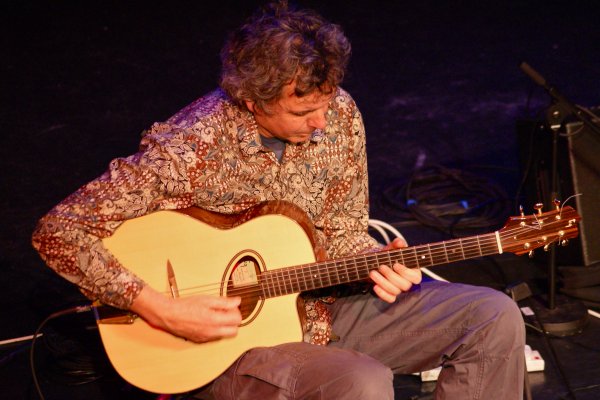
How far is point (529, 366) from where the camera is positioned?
3.21 meters

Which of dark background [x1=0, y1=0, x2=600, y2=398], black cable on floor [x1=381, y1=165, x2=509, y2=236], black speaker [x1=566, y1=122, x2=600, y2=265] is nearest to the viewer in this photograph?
black speaker [x1=566, y1=122, x2=600, y2=265]

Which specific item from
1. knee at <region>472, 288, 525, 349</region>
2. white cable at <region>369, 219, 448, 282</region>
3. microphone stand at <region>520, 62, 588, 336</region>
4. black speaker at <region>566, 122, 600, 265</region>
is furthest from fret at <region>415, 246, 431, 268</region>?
black speaker at <region>566, 122, 600, 265</region>

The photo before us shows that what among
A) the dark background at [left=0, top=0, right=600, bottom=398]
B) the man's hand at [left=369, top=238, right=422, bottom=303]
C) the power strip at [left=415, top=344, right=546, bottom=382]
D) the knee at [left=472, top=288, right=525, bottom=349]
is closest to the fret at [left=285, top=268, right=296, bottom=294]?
the man's hand at [left=369, top=238, right=422, bottom=303]

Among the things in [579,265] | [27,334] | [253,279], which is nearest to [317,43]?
[253,279]

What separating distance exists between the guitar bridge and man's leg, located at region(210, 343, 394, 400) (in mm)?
362

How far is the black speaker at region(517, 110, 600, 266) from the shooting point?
11.8ft

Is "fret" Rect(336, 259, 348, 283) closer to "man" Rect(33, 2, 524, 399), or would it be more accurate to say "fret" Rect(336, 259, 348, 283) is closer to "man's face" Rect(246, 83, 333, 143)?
"man" Rect(33, 2, 524, 399)

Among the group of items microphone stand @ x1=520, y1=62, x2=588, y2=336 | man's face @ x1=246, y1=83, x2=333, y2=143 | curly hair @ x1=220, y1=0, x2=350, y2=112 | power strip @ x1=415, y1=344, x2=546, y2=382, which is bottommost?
power strip @ x1=415, y1=344, x2=546, y2=382

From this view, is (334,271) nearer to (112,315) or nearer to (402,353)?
(402,353)

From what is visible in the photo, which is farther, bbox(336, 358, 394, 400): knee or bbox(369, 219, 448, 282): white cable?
bbox(369, 219, 448, 282): white cable

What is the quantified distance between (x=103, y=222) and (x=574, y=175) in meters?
2.30

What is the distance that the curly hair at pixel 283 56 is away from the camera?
2.49 meters

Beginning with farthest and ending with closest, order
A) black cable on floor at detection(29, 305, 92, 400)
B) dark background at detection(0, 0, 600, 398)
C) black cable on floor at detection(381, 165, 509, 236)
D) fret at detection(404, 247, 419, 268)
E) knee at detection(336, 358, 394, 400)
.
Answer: black cable on floor at detection(381, 165, 509, 236)
dark background at detection(0, 0, 600, 398)
black cable on floor at detection(29, 305, 92, 400)
fret at detection(404, 247, 419, 268)
knee at detection(336, 358, 394, 400)

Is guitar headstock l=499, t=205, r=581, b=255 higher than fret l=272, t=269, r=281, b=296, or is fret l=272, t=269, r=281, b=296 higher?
guitar headstock l=499, t=205, r=581, b=255
